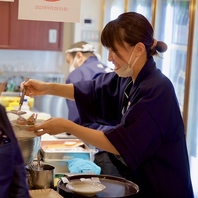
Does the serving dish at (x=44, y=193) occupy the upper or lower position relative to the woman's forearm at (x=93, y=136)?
lower

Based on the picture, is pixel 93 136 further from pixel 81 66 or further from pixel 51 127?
pixel 81 66

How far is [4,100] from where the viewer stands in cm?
372

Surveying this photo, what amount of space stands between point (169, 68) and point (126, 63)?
6.72 feet

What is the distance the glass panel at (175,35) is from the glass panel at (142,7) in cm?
21

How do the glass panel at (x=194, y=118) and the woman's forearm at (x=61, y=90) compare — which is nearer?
the woman's forearm at (x=61, y=90)

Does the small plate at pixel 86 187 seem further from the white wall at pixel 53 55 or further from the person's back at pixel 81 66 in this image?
the white wall at pixel 53 55

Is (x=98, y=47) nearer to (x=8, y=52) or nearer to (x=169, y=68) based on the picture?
(x=8, y=52)

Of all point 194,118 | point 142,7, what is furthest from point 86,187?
point 142,7

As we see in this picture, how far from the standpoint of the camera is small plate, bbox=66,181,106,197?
1.67m

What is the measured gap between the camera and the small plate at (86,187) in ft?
5.47

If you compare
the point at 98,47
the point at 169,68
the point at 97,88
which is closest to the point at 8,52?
the point at 98,47

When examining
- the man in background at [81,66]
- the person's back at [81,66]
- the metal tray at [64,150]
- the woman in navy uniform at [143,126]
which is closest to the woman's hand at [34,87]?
the metal tray at [64,150]

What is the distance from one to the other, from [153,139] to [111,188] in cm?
25

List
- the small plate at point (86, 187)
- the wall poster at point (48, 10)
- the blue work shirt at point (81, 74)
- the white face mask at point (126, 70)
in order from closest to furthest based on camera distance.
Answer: the small plate at point (86, 187) < the white face mask at point (126, 70) < the wall poster at point (48, 10) < the blue work shirt at point (81, 74)
